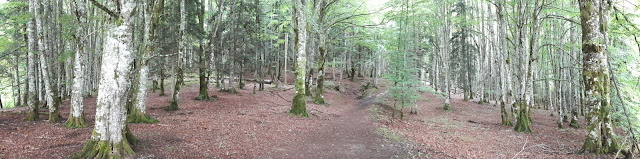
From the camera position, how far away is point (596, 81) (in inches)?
297

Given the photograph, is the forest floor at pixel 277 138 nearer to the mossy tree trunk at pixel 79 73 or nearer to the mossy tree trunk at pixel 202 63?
the mossy tree trunk at pixel 79 73

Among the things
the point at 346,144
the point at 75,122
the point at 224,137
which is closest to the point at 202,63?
the point at 75,122

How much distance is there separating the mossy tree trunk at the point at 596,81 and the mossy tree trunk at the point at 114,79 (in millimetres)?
10172

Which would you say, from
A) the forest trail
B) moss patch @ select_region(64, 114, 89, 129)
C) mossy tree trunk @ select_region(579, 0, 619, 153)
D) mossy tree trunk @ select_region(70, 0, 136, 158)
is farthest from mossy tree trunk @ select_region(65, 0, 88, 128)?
mossy tree trunk @ select_region(579, 0, 619, 153)

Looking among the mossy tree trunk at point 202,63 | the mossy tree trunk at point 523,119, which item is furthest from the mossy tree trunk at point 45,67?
the mossy tree trunk at point 523,119

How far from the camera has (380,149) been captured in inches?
333

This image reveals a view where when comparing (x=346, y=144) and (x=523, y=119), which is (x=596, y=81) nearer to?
(x=523, y=119)

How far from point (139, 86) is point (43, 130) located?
2.64 m

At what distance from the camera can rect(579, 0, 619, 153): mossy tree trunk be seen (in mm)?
7488

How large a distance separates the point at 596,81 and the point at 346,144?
21.5 feet

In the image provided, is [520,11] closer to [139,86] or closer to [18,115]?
[139,86]

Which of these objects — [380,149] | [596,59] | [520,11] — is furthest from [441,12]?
[380,149]

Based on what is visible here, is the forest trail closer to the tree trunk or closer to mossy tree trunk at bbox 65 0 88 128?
mossy tree trunk at bbox 65 0 88 128

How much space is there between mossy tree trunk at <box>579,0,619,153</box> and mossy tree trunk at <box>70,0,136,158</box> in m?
10.2
